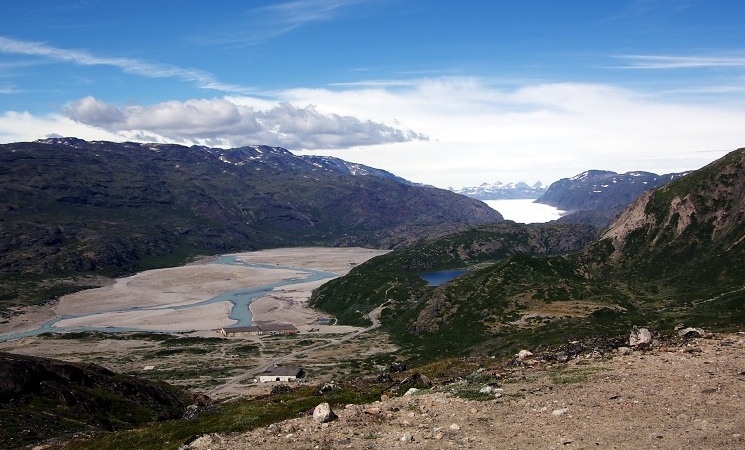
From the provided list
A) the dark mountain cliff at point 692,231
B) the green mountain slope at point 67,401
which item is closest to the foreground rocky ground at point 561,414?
the green mountain slope at point 67,401

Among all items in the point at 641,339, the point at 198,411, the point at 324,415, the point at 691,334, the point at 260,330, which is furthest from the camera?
the point at 260,330

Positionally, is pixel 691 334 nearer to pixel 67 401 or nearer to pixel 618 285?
pixel 67 401

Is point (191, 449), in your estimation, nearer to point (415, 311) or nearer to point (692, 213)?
point (415, 311)

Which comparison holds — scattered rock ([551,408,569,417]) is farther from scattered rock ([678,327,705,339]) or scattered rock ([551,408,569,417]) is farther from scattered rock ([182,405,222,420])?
scattered rock ([182,405,222,420])

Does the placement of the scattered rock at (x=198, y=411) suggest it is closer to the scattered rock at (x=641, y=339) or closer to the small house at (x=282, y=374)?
the scattered rock at (x=641, y=339)

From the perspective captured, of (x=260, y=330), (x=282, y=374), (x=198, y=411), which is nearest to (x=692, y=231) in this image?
(x=282, y=374)

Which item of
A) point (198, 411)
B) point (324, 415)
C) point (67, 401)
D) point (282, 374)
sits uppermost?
point (324, 415)

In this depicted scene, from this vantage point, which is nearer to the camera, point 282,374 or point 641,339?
point 641,339

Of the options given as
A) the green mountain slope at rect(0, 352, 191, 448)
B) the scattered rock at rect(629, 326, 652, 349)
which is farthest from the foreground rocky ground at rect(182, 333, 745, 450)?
the green mountain slope at rect(0, 352, 191, 448)

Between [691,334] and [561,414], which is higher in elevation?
[561,414]
